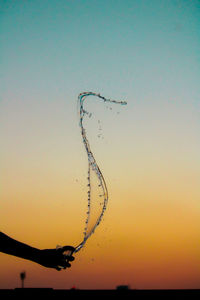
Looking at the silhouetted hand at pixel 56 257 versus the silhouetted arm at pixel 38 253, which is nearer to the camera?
the silhouetted arm at pixel 38 253

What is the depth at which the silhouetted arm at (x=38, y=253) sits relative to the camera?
4117 millimetres

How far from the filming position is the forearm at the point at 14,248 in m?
4.09

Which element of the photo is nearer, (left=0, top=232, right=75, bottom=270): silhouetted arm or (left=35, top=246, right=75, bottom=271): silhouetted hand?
(left=0, top=232, right=75, bottom=270): silhouetted arm

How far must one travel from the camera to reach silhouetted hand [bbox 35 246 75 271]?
15.1ft

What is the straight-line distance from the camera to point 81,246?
594 centimetres

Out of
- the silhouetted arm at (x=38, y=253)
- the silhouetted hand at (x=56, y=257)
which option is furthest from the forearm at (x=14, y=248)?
the silhouetted hand at (x=56, y=257)

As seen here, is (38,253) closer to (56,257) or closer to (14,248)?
(56,257)

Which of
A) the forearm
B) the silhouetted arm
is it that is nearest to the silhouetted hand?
the silhouetted arm

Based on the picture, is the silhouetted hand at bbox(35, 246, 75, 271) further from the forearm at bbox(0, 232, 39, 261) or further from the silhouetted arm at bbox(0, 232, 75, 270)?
the forearm at bbox(0, 232, 39, 261)

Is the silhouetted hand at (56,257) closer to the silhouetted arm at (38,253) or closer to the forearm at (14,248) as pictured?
the silhouetted arm at (38,253)

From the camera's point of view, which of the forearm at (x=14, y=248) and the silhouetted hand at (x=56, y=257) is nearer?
the forearm at (x=14, y=248)
